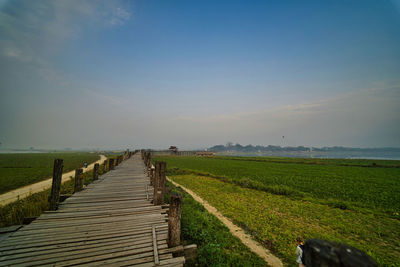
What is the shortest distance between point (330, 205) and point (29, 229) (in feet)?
50.4

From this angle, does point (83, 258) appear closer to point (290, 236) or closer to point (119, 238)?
point (119, 238)

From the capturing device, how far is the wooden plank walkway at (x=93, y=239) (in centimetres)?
330

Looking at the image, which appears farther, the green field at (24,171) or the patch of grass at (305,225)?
the green field at (24,171)

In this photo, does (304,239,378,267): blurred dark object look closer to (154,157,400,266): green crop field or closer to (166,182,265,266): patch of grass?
(166,182,265,266): patch of grass

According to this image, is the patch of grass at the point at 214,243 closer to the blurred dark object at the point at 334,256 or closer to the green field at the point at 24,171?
the blurred dark object at the point at 334,256

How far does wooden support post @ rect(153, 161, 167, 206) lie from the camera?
6508 mm

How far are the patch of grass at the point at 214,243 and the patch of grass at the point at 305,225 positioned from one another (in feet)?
3.83

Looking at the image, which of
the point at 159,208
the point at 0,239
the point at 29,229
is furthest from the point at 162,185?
the point at 0,239

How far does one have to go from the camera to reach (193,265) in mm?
4199

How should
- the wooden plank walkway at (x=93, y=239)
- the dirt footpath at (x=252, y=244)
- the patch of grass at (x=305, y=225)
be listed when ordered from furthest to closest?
the patch of grass at (x=305, y=225)
the dirt footpath at (x=252, y=244)
the wooden plank walkway at (x=93, y=239)

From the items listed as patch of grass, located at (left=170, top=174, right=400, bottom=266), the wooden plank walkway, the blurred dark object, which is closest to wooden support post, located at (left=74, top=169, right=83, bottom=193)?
the wooden plank walkway

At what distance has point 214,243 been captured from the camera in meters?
5.61

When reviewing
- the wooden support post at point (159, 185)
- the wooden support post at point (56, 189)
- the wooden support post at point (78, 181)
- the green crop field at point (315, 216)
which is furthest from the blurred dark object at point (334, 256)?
the wooden support post at point (78, 181)

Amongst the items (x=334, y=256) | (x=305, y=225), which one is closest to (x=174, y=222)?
(x=334, y=256)
